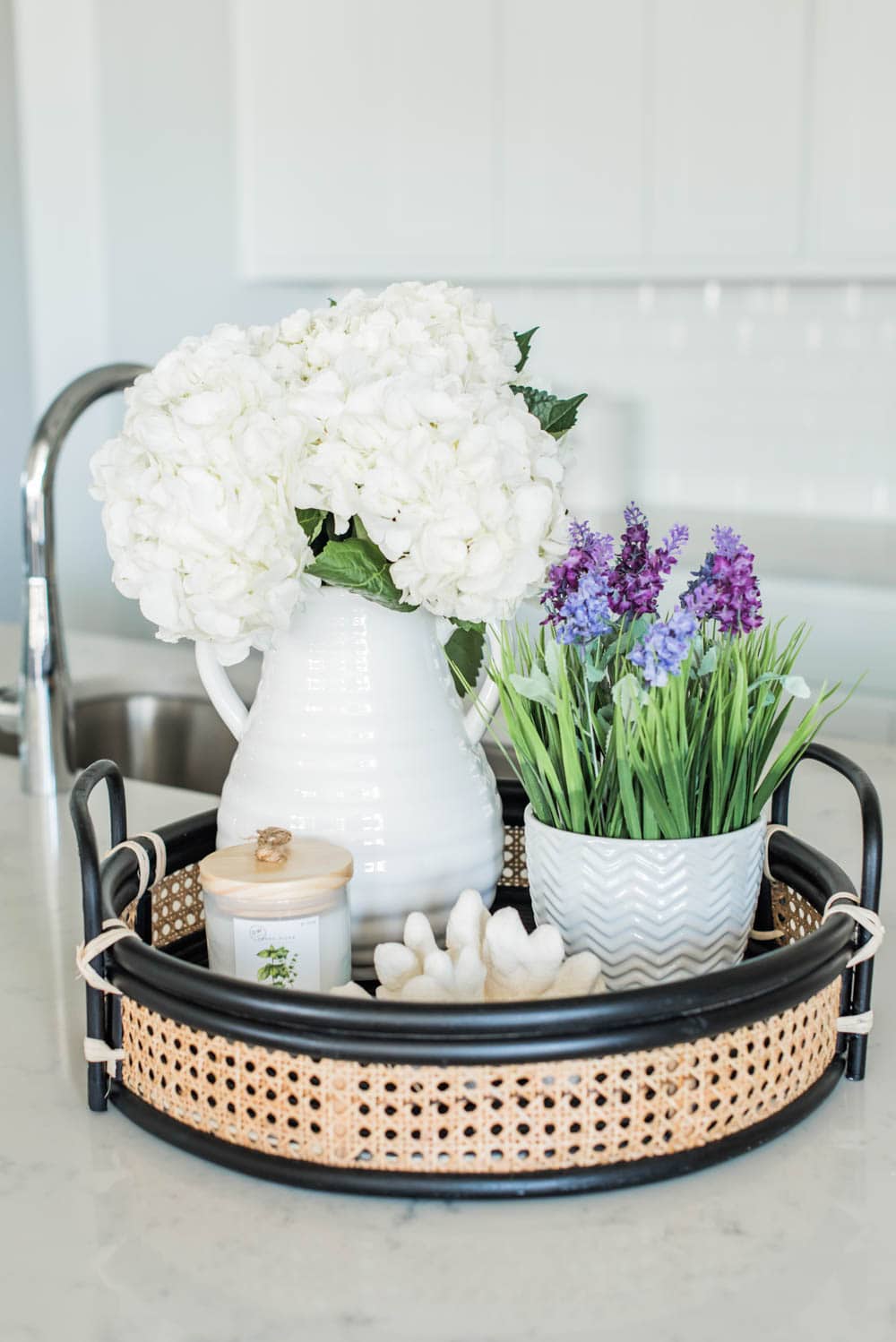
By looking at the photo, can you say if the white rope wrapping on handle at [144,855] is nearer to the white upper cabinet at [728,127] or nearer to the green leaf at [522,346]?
the green leaf at [522,346]

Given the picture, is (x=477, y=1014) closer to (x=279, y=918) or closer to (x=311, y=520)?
(x=279, y=918)

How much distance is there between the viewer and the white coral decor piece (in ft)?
2.37

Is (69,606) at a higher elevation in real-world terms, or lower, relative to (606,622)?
lower

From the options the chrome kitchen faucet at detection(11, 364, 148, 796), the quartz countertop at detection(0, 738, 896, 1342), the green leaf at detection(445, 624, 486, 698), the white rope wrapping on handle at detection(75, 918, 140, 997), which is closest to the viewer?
the quartz countertop at detection(0, 738, 896, 1342)

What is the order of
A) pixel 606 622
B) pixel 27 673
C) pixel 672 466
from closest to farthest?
pixel 606 622, pixel 27 673, pixel 672 466

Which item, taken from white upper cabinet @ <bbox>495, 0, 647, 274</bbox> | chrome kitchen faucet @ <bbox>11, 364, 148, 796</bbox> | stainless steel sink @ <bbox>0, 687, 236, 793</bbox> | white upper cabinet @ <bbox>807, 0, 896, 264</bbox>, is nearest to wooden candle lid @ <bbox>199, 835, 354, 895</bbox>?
chrome kitchen faucet @ <bbox>11, 364, 148, 796</bbox>

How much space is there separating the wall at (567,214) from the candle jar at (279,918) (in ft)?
6.72

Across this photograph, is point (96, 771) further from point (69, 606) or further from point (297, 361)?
point (69, 606)

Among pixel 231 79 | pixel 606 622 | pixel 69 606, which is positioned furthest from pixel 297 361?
pixel 69 606

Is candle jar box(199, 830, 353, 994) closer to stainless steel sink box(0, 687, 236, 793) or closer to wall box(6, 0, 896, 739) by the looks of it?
stainless steel sink box(0, 687, 236, 793)

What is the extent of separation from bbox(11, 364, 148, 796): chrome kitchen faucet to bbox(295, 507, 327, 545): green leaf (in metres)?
0.63

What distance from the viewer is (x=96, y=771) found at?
79 centimetres

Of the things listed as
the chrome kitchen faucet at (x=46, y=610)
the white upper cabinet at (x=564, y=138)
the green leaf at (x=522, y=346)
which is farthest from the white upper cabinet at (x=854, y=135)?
the green leaf at (x=522, y=346)

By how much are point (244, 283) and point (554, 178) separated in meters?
1.09
